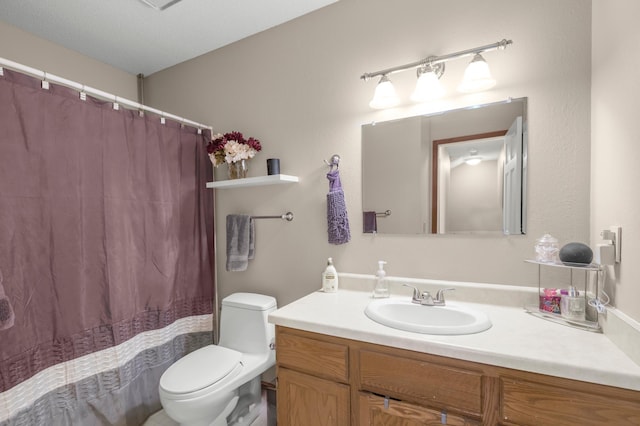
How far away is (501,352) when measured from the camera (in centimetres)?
94

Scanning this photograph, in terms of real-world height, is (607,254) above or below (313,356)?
above

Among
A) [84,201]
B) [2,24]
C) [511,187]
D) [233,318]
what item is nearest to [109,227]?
[84,201]

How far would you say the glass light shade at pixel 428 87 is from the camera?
4.84ft

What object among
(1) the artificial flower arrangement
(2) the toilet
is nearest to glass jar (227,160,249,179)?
(1) the artificial flower arrangement

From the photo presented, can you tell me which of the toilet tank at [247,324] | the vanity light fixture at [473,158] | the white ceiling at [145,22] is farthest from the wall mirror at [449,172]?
the white ceiling at [145,22]

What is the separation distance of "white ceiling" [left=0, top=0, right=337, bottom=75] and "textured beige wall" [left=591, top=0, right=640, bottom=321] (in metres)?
1.34

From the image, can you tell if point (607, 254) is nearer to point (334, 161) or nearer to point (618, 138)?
point (618, 138)

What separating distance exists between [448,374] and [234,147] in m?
1.69

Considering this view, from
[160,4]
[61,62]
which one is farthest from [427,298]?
[61,62]

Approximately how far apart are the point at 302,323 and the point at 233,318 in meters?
0.85

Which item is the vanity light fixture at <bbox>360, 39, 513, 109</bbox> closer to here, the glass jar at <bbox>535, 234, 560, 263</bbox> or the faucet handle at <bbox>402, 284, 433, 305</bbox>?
the glass jar at <bbox>535, 234, 560, 263</bbox>

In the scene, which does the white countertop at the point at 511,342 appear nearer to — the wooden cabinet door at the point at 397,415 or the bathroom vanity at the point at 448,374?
the bathroom vanity at the point at 448,374

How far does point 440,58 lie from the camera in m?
1.48

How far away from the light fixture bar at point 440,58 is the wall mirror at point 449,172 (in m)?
0.25
